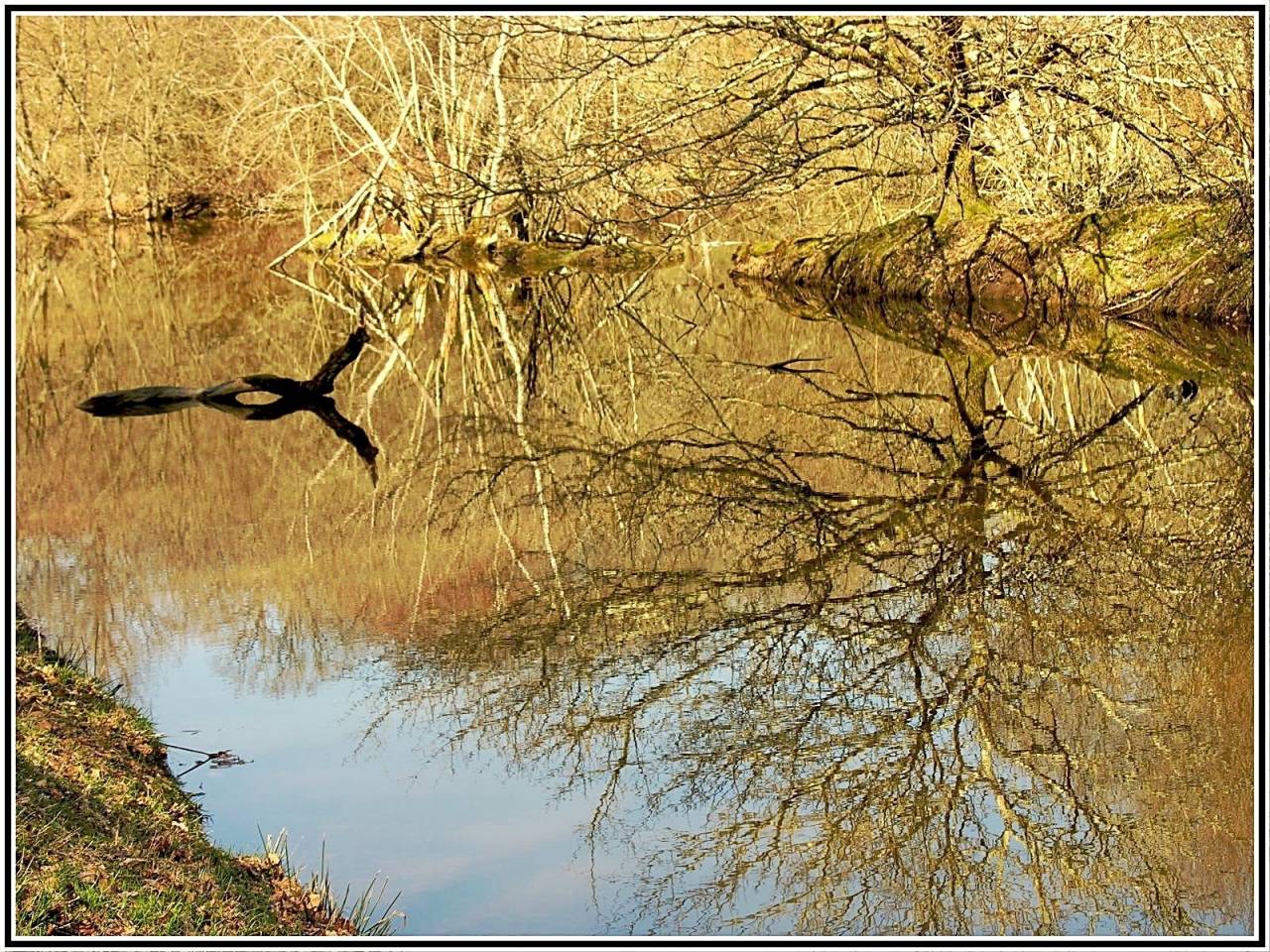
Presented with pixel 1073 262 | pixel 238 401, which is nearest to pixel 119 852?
pixel 238 401

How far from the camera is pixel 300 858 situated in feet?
14.5

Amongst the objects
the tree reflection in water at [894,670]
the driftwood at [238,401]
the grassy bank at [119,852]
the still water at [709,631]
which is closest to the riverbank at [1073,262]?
the still water at [709,631]

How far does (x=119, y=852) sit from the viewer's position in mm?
3920

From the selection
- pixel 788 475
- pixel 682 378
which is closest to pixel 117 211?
pixel 682 378

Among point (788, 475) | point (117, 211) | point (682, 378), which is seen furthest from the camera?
point (117, 211)

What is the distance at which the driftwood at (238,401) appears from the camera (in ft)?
38.9

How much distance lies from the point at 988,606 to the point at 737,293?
15461mm

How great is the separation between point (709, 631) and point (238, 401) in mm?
7053

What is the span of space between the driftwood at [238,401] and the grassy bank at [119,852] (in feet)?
21.8

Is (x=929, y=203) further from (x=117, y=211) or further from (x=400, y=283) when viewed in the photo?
(x=117, y=211)

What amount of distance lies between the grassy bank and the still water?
0.64ft

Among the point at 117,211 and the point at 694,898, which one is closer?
the point at 694,898

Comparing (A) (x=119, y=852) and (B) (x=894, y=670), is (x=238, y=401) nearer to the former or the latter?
(B) (x=894, y=670)

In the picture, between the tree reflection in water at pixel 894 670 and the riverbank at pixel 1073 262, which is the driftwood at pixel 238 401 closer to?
the tree reflection in water at pixel 894 670
